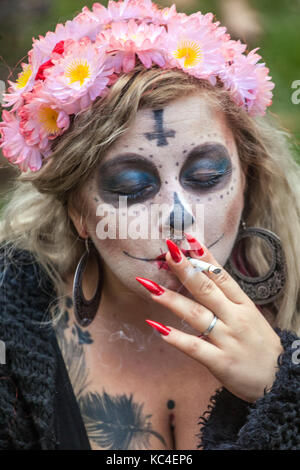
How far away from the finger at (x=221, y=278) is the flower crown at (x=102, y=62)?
504 millimetres

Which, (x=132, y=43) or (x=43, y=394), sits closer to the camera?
(x=132, y=43)

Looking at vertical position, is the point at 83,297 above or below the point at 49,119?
below

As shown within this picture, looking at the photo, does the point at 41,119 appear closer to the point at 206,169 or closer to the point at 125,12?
the point at 125,12

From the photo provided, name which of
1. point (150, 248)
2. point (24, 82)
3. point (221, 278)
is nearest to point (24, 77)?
point (24, 82)

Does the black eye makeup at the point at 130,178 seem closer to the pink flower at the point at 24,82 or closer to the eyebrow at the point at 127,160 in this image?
the eyebrow at the point at 127,160

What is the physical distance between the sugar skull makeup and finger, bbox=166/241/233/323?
8 centimetres

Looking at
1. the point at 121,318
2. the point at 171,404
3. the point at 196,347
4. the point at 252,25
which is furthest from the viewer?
the point at 252,25

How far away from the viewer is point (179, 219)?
5.46 feet

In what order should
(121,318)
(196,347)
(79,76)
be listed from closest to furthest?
(196,347) < (79,76) < (121,318)

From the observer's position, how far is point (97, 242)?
1826mm

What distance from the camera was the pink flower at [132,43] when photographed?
1.67 m

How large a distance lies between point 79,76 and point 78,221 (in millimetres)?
467
